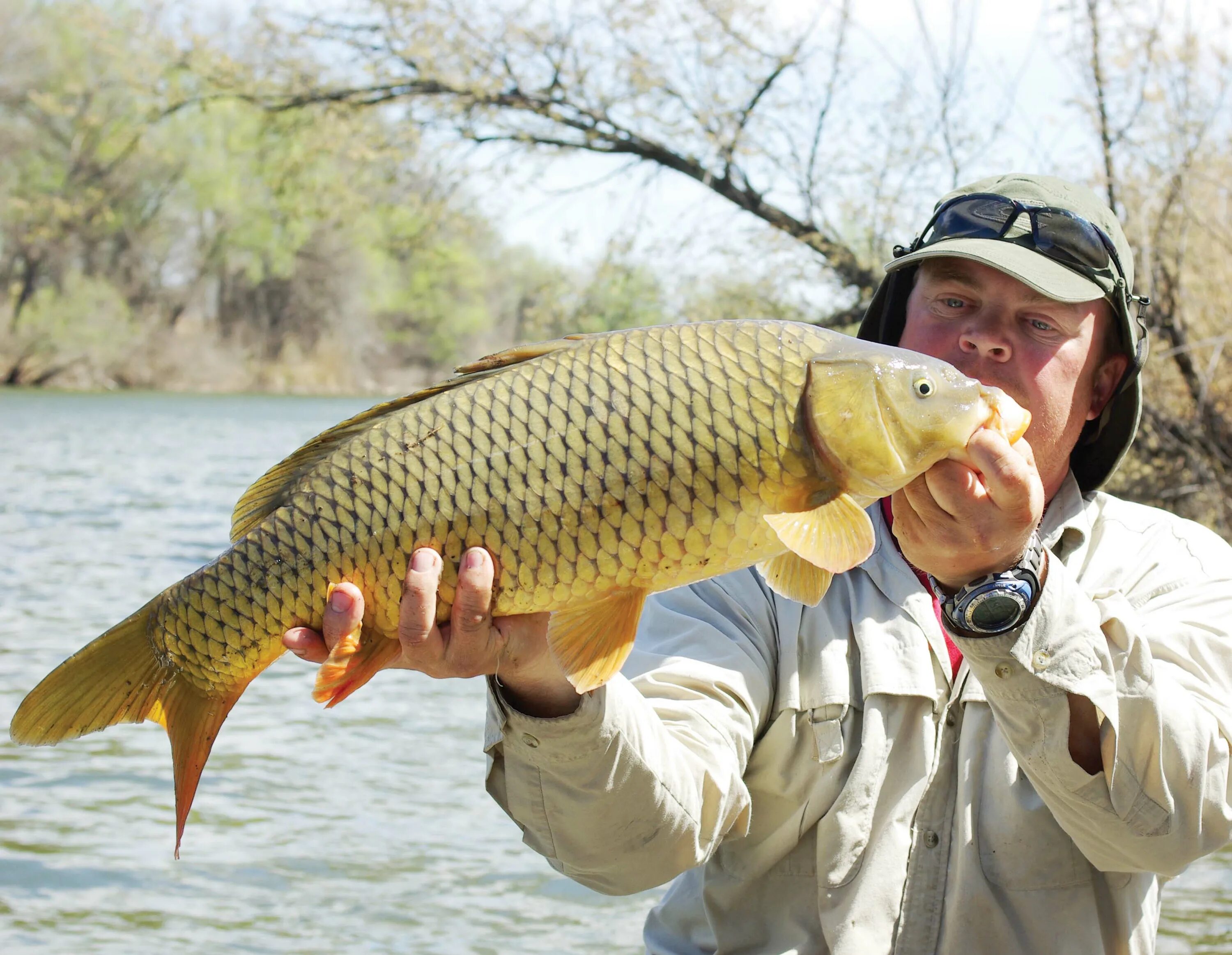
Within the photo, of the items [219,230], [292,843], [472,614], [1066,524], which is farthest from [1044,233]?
[219,230]

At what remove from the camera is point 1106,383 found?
2547 mm

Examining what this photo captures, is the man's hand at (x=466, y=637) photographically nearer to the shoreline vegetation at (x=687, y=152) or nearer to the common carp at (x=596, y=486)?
the common carp at (x=596, y=486)

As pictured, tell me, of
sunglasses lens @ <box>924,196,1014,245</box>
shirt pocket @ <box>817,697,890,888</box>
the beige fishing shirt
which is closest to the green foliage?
sunglasses lens @ <box>924,196,1014,245</box>

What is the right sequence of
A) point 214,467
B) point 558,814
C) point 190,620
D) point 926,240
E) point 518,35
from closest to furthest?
1. point 190,620
2. point 558,814
3. point 926,240
4. point 518,35
5. point 214,467

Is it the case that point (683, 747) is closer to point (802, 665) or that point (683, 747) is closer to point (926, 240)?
point (802, 665)

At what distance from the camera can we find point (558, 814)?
1.93m

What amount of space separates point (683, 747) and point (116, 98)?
28020mm

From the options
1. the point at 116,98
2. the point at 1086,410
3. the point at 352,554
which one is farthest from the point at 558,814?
the point at 116,98

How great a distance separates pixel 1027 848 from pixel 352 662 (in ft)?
3.59

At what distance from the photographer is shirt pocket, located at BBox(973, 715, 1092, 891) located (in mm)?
2084

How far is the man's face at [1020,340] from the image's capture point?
7.50 ft

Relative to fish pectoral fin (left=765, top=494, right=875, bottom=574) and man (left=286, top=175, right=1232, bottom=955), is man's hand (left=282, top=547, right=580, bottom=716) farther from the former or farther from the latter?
fish pectoral fin (left=765, top=494, right=875, bottom=574)

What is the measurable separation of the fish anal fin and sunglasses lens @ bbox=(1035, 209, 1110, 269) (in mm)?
1527

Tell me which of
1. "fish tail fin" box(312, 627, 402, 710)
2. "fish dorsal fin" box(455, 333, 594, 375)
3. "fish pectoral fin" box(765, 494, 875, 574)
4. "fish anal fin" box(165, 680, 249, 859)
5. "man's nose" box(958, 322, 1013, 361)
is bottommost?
"fish anal fin" box(165, 680, 249, 859)
